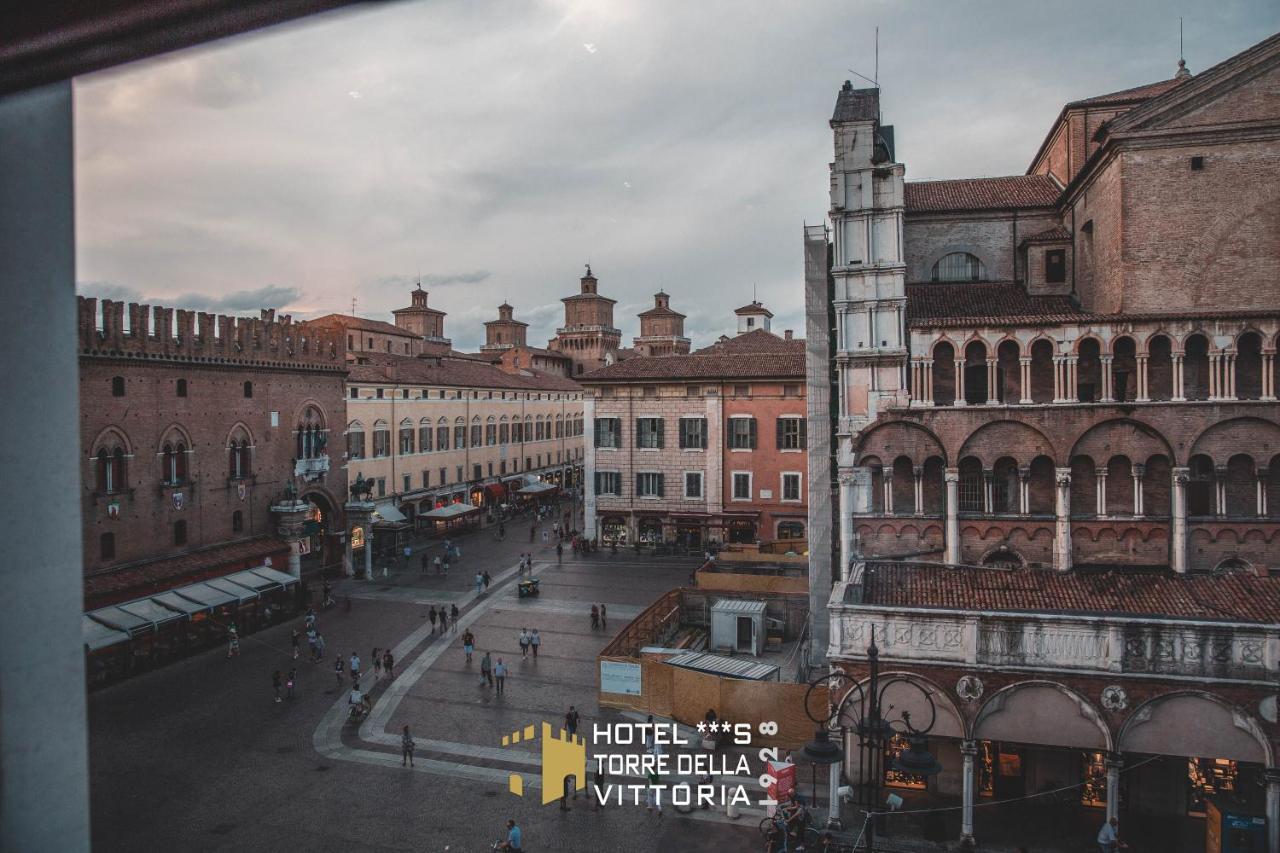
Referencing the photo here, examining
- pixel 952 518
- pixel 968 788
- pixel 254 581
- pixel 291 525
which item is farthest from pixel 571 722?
pixel 291 525

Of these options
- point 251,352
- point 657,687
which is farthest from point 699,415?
point 657,687

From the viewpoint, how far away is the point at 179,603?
26.8 m

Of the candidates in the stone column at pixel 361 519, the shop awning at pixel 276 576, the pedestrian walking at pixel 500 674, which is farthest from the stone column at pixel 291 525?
the pedestrian walking at pixel 500 674

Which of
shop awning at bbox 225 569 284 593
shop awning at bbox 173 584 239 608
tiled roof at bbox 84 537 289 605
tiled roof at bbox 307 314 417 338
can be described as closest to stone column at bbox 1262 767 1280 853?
shop awning at bbox 173 584 239 608

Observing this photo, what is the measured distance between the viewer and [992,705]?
51.3 ft

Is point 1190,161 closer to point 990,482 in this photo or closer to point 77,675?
point 990,482

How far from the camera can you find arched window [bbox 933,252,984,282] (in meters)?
31.6

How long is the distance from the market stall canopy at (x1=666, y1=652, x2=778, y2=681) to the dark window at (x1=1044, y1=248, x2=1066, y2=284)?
1903 centimetres

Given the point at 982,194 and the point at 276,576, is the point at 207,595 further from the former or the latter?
the point at 982,194

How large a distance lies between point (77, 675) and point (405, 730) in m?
17.6

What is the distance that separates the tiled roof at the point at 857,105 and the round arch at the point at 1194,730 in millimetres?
19512

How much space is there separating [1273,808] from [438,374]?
46059 millimetres

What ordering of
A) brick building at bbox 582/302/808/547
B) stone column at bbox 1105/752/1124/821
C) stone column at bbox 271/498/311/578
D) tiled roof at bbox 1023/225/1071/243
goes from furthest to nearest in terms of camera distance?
1. brick building at bbox 582/302/808/547
2. stone column at bbox 271/498/311/578
3. tiled roof at bbox 1023/225/1071/243
4. stone column at bbox 1105/752/1124/821

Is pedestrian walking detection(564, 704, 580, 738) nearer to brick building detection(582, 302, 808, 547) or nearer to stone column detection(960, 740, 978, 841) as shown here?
stone column detection(960, 740, 978, 841)
